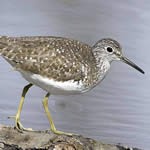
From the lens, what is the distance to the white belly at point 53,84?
11859 millimetres

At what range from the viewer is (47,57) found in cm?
1199

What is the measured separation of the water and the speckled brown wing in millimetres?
1369

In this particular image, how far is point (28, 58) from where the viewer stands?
11.9 meters

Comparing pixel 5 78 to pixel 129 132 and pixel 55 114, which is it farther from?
pixel 129 132

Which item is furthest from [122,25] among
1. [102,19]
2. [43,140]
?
[43,140]

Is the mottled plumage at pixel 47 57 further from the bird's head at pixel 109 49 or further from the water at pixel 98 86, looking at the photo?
the water at pixel 98 86

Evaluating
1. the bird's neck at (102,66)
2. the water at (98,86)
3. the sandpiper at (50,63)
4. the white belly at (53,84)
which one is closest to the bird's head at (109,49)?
the bird's neck at (102,66)

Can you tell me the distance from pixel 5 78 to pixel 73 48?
2374 millimetres

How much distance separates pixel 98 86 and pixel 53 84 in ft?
9.21

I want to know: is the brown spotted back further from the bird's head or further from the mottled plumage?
the bird's head

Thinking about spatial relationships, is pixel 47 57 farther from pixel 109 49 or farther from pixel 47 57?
pixel 109 49

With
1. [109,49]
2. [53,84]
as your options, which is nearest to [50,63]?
[53,84]

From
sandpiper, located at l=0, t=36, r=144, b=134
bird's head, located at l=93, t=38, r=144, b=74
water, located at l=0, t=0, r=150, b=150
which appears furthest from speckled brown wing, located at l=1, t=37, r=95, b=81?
water, located at l=0, t=0, r=150, b=150

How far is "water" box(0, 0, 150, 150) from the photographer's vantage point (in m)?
13.4
